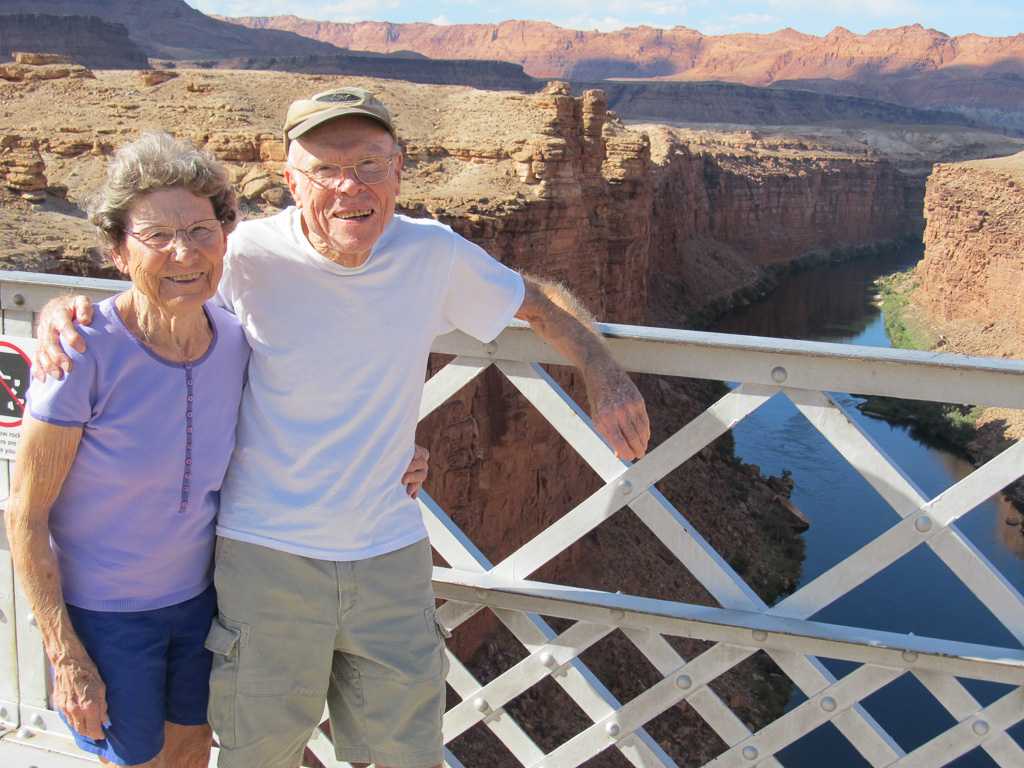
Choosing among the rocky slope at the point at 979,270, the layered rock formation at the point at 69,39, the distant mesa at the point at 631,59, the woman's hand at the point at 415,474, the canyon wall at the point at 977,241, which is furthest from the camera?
the distant mesa at the point at 631,59

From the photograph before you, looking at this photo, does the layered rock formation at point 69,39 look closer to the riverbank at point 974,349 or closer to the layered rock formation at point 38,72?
the layered rock formation at point 38,72

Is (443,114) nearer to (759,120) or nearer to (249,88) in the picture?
(249,88)

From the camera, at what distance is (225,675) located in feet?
6.79

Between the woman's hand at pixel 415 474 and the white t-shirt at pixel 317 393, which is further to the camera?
the woman's hand at pixel 415 474

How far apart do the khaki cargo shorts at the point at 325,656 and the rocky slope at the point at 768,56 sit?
4423 inches

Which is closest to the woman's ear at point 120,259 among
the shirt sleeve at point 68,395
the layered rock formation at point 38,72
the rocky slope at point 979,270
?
the shirt sleeve at point 68,395

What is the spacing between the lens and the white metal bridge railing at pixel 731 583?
2092mm

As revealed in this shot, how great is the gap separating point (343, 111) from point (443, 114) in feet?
41.5

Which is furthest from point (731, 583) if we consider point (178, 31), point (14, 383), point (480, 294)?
point (178, 31)

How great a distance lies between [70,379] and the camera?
6.03 ft

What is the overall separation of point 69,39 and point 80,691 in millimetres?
47317

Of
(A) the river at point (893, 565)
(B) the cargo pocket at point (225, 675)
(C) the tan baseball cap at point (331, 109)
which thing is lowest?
→ (A) the river at point (893, 565)

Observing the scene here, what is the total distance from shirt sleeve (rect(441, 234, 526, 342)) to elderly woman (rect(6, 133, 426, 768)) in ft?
1.73

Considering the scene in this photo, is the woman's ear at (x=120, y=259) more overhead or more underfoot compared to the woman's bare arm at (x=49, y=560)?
more overhead
